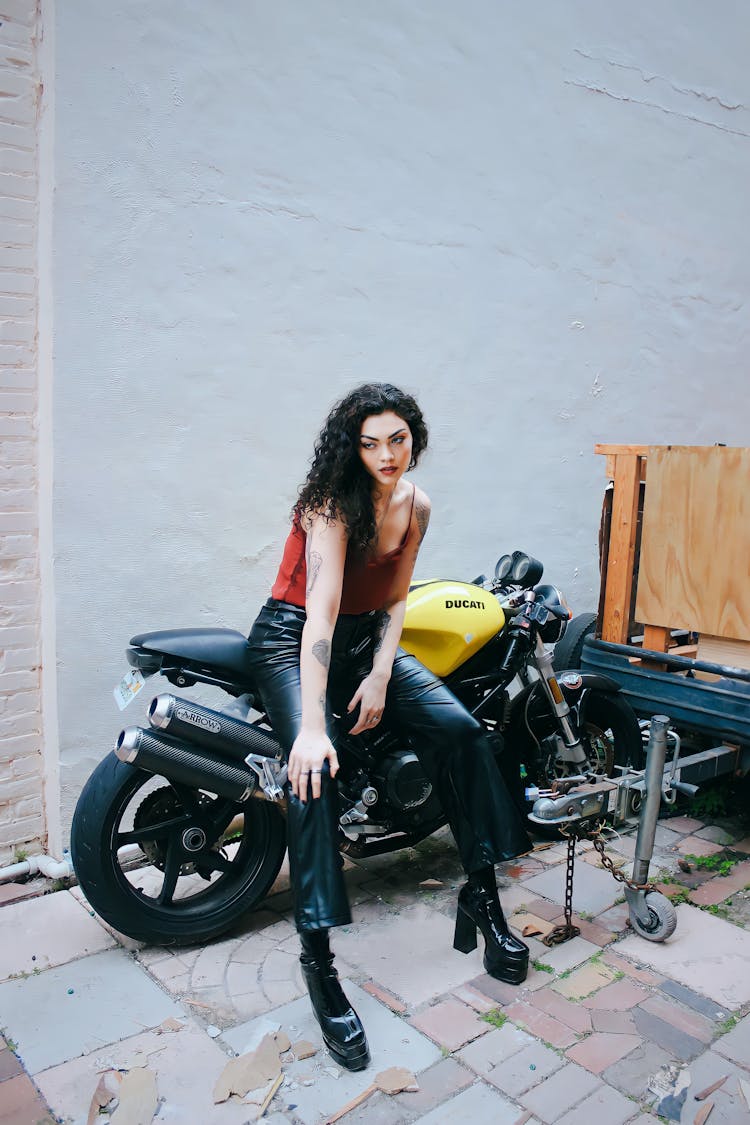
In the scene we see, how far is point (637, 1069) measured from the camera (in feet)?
7.95

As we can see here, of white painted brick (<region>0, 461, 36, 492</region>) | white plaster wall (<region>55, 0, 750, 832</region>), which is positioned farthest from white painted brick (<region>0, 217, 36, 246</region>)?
white painted brick (<region>0, 461, 36, 492</region>)

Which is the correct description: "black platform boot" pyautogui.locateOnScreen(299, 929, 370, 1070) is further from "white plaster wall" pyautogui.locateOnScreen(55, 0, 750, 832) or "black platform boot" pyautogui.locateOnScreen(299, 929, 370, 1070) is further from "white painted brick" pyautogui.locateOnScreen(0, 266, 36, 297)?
"white painted brick" pyautogui.locateOnScreen(0, 266, 36, 297)

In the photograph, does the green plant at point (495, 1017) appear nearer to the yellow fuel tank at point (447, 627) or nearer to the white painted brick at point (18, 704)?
the yellow fuel tank at point (447, 627)

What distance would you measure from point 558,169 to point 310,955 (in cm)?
411

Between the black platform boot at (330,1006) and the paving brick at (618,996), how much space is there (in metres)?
0.73

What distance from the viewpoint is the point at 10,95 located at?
3170 mm

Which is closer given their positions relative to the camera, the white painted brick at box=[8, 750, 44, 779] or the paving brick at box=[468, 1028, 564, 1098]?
the paving brick at box=[468, 1028, 564, 1098]

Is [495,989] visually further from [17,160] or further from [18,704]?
[17,160]

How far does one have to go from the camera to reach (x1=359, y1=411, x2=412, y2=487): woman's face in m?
2.63

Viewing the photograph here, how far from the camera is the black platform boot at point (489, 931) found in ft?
9.18

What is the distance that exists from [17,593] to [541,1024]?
230cm

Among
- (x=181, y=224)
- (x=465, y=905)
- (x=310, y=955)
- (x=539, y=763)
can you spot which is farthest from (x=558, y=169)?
(x=310, y=955)

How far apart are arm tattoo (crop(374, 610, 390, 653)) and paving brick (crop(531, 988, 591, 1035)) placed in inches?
45.3

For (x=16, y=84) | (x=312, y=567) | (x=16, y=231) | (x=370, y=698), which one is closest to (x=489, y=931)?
(x=370, y=698)
